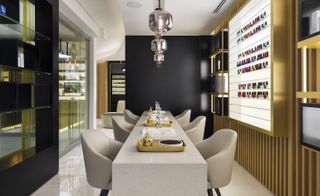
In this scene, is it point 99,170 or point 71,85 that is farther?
point 71,85

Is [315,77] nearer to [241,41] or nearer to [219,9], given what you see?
[241,41]

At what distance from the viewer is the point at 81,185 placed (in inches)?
146

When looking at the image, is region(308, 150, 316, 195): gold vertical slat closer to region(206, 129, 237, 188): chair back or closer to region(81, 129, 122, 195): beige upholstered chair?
region(206, 129, 237, 188): chair back

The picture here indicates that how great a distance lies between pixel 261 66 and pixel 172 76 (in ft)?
13.5

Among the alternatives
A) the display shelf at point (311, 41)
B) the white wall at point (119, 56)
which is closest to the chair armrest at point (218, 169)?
the display shelf at point (311, 41)

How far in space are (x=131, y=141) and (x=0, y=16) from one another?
1.83m

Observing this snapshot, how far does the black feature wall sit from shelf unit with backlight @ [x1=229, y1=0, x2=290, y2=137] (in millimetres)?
2669

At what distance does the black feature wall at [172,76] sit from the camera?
7.36 metres

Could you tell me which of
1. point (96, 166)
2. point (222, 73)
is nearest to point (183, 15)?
point (222, 73)

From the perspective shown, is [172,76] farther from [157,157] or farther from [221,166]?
[157,157]

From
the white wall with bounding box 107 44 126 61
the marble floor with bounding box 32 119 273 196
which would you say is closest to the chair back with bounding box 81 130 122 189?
the marble floor with bounding box 32 119 273 196

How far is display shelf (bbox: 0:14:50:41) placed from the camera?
3.11 m

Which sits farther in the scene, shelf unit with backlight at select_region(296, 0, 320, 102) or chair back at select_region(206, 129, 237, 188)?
chair back at select_region(206, 129, 237, 188)

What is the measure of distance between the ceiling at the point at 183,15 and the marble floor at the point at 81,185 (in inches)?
110
